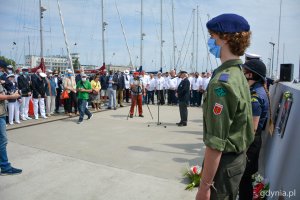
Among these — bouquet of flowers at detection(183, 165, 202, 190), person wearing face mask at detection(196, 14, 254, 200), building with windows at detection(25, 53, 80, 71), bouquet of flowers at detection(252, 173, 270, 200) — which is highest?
building with windows at detection(25, 53, 80, 71)

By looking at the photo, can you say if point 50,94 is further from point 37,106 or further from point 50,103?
point 37,106

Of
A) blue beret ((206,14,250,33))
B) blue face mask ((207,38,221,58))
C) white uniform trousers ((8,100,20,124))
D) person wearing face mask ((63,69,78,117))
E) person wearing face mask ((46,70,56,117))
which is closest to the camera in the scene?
blue beret ((206,14,250,33))

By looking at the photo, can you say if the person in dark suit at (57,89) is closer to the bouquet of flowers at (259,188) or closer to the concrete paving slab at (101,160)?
the concrete paving slab at (101,160)

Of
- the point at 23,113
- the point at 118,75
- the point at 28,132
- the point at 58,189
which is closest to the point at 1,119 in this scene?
the point at 58,189

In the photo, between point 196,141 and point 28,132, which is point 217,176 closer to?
point 196,141

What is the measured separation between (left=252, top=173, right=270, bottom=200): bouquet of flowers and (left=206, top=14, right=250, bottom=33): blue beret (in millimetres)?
2413

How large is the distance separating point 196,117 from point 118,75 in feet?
18.6

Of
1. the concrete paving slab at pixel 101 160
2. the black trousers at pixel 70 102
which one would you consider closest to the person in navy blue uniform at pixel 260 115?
the concrete paving slab at pixel 101 160

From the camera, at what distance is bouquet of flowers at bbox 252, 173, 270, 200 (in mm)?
3701

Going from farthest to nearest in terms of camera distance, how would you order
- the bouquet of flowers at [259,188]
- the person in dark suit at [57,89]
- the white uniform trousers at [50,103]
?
the person in dark suit at [57,89], the white uniform trousers at [50,103], the bouquet of flowers at [259,188]

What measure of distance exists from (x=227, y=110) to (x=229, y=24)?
64cm

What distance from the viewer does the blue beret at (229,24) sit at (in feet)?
6.49

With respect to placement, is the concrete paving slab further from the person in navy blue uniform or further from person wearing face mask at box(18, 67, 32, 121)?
person wearing face mask at box(18, 67, 32, 121)

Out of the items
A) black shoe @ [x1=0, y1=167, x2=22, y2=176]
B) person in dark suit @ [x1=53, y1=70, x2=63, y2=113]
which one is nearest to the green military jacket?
black shoe @ [x1=0, y1=167, x2=22, y2=176]
